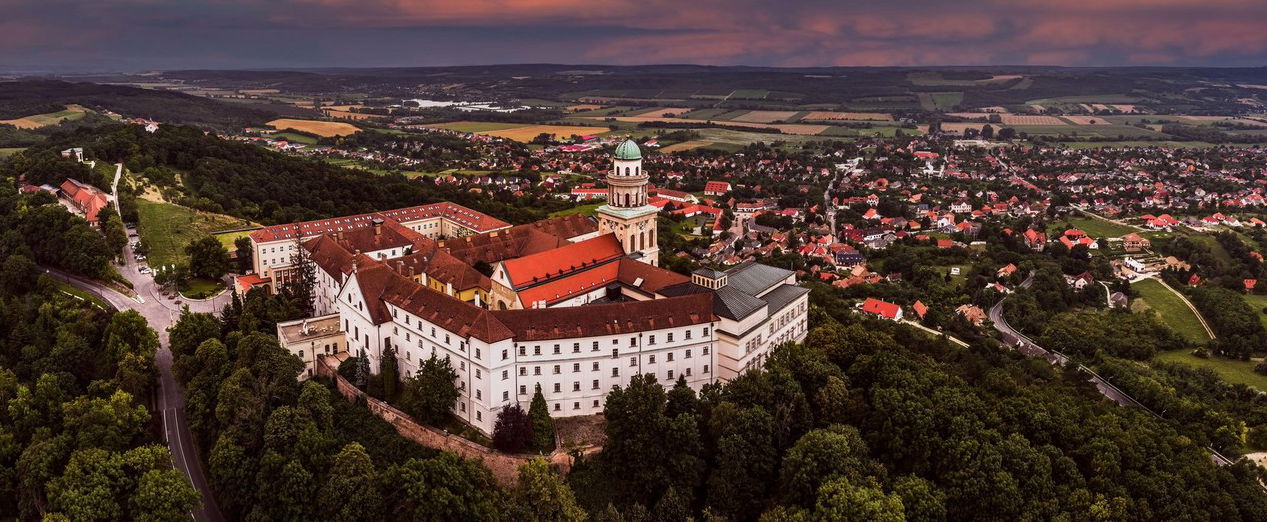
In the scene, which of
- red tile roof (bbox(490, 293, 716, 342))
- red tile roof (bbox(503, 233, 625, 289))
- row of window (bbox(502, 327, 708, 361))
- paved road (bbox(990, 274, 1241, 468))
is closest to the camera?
row of window (bbox(502, 327, 708, 361))

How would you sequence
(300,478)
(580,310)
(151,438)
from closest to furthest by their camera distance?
1. (300,478)
2. (580,310)
3. (151,438)

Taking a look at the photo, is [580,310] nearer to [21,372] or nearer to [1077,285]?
[21,372]

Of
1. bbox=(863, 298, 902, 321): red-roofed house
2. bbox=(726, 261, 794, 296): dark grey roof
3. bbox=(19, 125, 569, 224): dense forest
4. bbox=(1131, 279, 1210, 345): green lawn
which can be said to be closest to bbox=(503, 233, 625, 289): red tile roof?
bbox=(726, 261, 794, 296): dark grey roof

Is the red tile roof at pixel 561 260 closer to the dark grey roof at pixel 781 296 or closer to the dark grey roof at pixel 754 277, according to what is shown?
the dark grey roof at pixel 754 277

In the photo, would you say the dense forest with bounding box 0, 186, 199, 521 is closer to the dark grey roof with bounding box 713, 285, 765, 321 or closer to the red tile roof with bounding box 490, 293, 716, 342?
the red tile roof with bounding box 490, 293, 716, 342

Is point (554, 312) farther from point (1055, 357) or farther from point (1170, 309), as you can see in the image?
point (1170, 309)

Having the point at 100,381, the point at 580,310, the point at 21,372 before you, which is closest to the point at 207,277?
the point at 21,372

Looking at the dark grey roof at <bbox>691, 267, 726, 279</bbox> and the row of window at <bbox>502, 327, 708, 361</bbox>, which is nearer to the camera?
the row of window at <bbox>502, 327, 708, 361</bbox>
